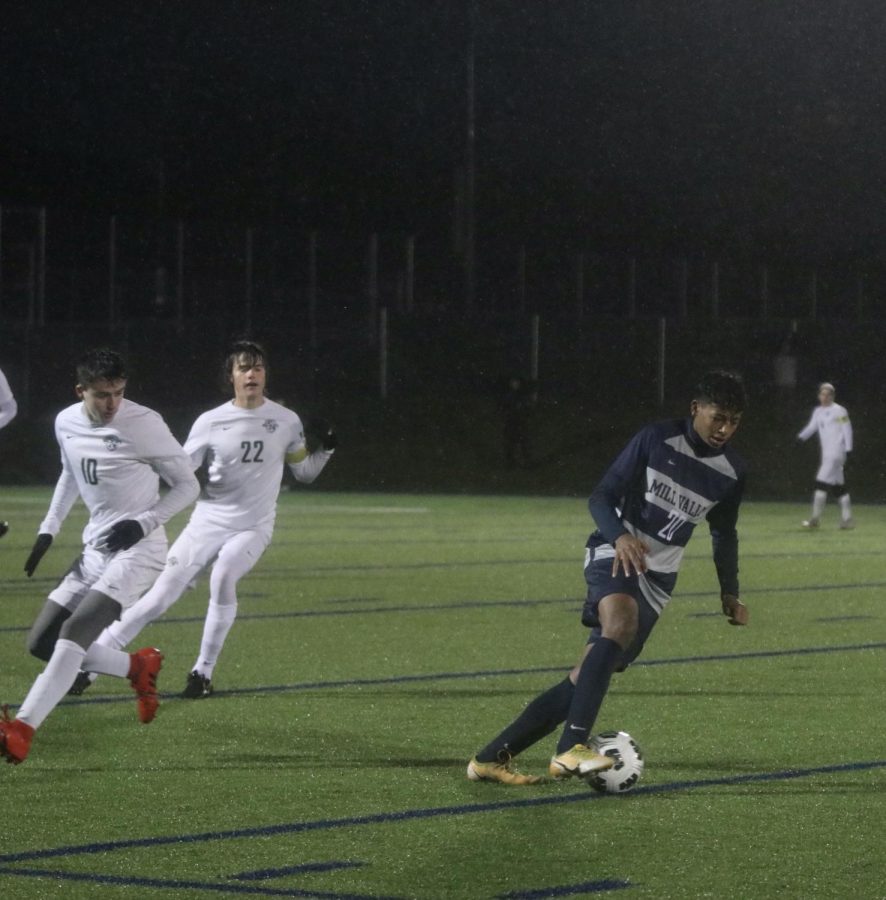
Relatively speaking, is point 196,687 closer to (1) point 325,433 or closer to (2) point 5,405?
(1) point 325,433

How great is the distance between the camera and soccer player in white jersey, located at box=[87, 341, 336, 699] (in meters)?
10.3

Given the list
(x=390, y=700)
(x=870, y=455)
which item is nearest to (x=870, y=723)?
(x=390, y=700)

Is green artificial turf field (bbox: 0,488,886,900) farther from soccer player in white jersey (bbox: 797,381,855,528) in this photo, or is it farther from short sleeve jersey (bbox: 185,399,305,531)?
soccer player in white jersey (bbox: 797,381,855,528)

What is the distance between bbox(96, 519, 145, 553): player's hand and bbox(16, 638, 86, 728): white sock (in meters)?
0.44

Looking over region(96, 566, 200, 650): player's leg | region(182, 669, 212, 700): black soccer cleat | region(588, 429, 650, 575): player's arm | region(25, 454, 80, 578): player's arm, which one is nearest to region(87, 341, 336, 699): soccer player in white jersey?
region(96, 566, 200, 650): player's leg

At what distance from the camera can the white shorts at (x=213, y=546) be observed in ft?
33.5

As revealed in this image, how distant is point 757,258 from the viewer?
40.8 meters

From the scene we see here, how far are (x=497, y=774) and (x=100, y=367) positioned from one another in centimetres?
239

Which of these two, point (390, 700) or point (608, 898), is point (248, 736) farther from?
point (608, 898)

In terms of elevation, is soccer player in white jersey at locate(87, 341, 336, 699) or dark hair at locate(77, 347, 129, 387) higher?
dark hair at locate(77, 347, 129, 387)

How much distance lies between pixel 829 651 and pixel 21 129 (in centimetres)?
3348

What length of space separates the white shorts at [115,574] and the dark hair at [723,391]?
100 inches

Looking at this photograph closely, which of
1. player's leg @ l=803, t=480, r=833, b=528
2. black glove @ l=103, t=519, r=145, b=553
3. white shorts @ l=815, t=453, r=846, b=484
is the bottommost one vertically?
player's leg @ l=803, t=480, r=833, b=528

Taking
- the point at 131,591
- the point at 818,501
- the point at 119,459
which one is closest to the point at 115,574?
the point at 131,591
